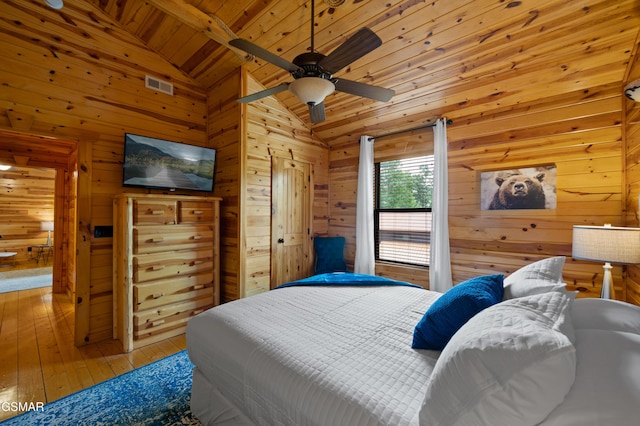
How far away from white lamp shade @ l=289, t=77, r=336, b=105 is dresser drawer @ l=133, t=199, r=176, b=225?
188 cm

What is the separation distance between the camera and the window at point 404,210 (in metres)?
3.60

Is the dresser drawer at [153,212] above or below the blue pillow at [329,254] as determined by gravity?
above

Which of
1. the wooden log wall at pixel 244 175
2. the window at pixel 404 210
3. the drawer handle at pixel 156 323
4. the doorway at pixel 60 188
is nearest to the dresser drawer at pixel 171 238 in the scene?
the wooden log wall at pixel 244 175

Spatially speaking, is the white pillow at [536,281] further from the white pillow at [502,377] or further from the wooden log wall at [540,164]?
the wooden log wall at [540,164]

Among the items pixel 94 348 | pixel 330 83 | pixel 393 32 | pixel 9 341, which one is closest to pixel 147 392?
pixel 94 348

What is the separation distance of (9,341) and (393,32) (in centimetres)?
465

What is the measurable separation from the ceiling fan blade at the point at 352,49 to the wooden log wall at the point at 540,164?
76.7 inches

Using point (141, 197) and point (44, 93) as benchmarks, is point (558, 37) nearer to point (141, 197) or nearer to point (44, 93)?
point (141, 197)

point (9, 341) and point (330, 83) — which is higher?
point (330, 83)

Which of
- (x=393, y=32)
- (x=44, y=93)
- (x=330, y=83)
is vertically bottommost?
(x=330, y=83)

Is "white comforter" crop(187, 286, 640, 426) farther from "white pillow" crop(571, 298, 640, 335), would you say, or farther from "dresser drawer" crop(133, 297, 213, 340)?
"dresser drawer" crop(133, 297, 213, 340)

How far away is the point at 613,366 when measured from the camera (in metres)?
0.73

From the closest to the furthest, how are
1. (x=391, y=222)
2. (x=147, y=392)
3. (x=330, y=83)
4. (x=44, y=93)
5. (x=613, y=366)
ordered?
1. (x=613, y=366)
2. (x=330, y=83)
3. (x=147, y=392)
4. (x=44, y=93)
5. (x=391, y=222)

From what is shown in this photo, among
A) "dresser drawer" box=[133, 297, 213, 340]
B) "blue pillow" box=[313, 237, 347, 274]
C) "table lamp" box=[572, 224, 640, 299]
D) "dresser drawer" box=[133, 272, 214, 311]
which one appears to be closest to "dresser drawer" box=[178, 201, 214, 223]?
"dresser drawer" box=[133, 272, 214, 311]
